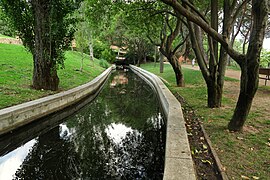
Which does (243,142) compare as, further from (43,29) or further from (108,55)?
(108,55)

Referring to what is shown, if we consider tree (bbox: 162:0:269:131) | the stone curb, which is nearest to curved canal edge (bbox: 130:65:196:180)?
the stone curb

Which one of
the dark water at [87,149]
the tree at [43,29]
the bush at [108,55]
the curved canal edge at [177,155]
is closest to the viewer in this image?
the curved canal edge at [177,155]

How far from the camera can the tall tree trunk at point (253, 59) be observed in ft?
13.1

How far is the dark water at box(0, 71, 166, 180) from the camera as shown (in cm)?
412

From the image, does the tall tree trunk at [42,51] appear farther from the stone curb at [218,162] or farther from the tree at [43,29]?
the stone curb at [218,162]

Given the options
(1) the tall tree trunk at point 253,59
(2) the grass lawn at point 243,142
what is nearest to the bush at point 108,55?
(2) the grass lawn at point 243,142

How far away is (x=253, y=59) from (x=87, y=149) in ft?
13.6

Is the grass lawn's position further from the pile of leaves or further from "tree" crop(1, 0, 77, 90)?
"tree" crop(1, 0, 77, 90)

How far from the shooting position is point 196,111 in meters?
7.23

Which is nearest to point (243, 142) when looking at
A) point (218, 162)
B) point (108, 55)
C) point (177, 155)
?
point (218, 162)

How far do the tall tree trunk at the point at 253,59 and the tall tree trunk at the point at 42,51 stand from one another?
317 inches

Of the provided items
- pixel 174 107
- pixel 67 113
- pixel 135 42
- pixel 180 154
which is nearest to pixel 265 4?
pixel 180 154

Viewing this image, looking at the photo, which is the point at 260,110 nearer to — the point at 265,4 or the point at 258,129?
the point at 258,129

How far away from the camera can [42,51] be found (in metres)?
9.37
